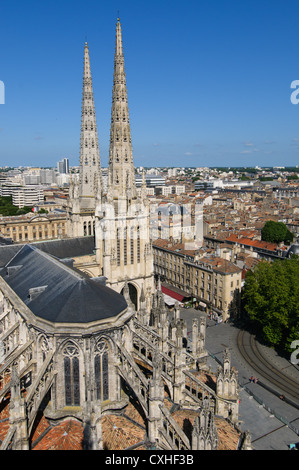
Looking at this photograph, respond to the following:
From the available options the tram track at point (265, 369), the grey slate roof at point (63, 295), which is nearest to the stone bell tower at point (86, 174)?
the grey slate roof at point (63, 295)

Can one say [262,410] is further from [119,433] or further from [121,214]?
[121,214]

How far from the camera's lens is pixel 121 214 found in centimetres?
4112

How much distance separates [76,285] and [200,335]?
15655 mm

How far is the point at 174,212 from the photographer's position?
297ft

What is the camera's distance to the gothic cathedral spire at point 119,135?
39969 millimetres

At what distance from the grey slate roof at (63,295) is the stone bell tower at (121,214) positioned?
10492 mm

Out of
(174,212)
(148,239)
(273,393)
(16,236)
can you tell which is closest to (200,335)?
(273,393)

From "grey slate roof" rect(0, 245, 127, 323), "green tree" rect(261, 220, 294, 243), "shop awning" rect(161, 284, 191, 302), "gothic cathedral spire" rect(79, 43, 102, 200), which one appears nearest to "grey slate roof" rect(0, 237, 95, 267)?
"gothic cathedral spire" rect(79, 43, 102, 200)

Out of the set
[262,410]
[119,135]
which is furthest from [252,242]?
[262,410]

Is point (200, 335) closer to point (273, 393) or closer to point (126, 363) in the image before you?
point (273, 393)

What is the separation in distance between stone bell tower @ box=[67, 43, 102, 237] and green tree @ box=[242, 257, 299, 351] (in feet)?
75.5

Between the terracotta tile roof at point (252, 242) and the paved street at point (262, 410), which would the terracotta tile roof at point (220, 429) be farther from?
the terracotta tile roof at point (252, 242)

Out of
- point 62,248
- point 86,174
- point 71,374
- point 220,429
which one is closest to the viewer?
point 71,374

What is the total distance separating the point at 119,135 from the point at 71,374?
25919 mm
